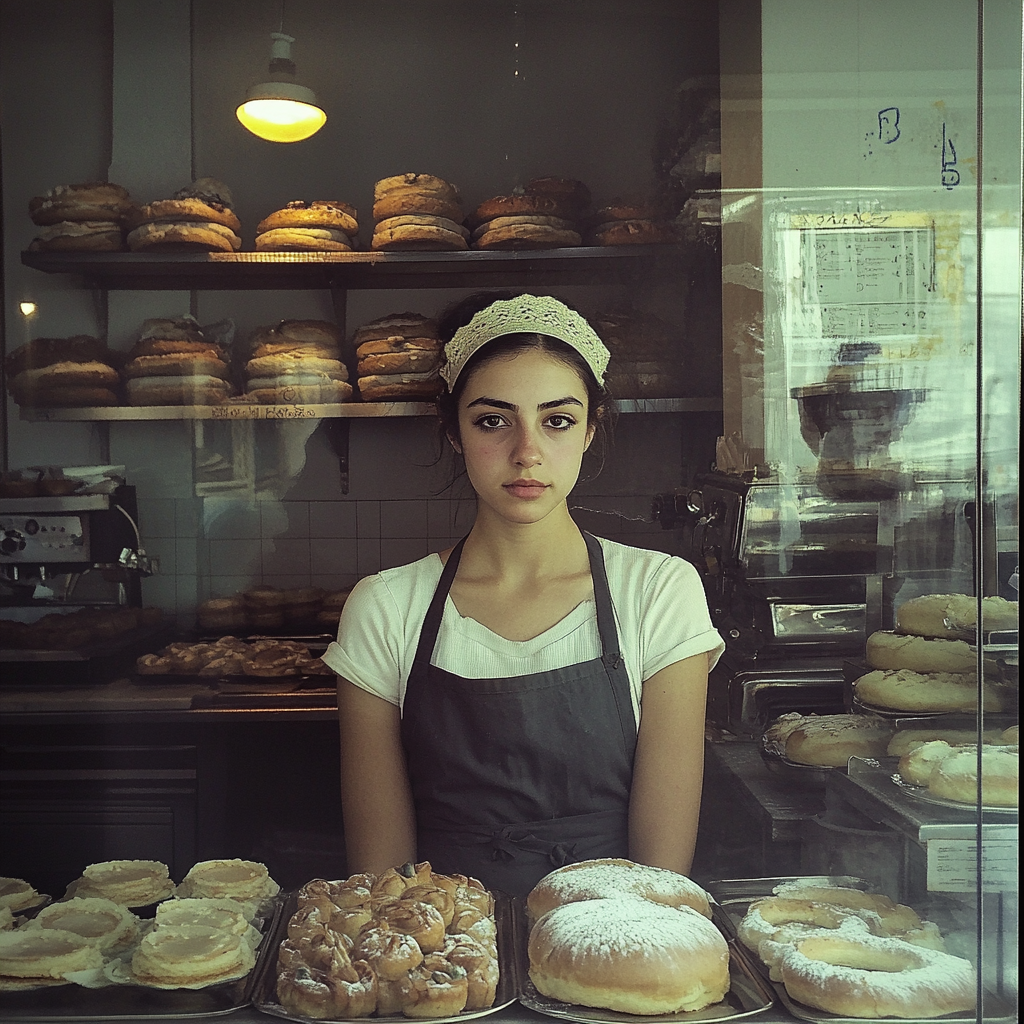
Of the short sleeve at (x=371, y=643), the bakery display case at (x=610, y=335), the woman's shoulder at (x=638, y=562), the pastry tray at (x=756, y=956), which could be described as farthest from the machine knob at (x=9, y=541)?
the pastry tray at (x=756, y=956)

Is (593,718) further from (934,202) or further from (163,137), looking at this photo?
(163,137)

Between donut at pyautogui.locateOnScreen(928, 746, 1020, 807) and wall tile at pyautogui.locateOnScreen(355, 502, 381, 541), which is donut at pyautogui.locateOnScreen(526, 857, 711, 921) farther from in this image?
wall tile at pyautogui.locateOnScreen(355, 502, 381, 541)

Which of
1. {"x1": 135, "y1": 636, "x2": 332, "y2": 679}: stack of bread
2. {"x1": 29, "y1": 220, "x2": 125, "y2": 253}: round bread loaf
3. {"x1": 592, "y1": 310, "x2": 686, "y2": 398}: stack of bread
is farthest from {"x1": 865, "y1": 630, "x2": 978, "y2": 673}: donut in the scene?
{"x1": 29, "y1": 220, "x2": 125, "y2": 253}: round bread loaf

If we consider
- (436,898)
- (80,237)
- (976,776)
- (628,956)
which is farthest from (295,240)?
(976,776)

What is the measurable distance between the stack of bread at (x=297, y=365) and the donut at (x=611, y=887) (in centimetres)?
65

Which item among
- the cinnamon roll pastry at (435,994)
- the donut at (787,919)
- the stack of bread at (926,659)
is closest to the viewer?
the cinnamon roll pastry at (435,994)

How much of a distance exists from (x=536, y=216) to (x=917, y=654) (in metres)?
0.74

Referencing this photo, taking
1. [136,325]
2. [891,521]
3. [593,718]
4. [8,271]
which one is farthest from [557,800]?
[8,271]

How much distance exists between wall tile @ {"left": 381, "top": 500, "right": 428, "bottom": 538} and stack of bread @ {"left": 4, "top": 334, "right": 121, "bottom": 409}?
37 cm

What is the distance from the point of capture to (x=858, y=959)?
964mm

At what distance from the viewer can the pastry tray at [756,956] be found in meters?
0.92

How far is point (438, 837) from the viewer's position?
1.28 meters

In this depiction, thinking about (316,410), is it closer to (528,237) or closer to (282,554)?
(282,554)

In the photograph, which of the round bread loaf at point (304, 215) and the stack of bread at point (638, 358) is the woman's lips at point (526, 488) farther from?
the round bread loaf at point (304, 215)
